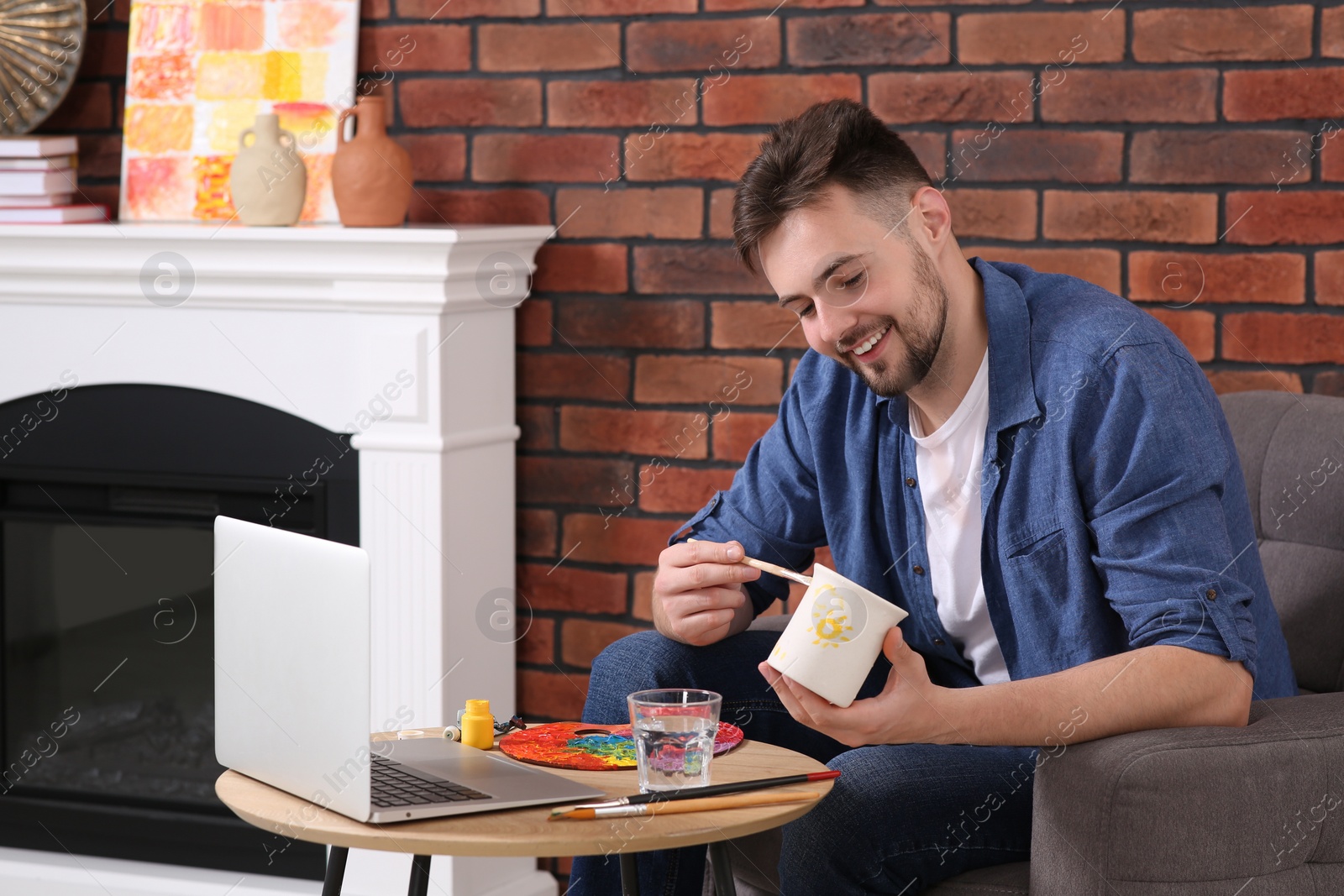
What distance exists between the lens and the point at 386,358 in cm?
228

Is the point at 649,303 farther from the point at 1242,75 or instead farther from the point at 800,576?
the point at 800,576

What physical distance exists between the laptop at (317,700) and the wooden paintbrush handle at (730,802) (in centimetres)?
7

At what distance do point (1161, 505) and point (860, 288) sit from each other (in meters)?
0.39

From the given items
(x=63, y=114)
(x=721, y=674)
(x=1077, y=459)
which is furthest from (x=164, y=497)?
(x=1077, y=459)

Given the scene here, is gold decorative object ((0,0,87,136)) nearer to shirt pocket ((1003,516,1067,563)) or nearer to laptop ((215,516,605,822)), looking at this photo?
laptop ((215,516,605,822))

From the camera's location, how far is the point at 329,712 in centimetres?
120

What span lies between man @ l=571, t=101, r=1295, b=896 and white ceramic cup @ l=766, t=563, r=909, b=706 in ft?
0.07

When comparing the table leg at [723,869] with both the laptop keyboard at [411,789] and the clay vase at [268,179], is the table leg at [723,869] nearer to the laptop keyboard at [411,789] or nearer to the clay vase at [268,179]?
the laptop keyboard at [411,789]

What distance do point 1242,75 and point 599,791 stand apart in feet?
4.80

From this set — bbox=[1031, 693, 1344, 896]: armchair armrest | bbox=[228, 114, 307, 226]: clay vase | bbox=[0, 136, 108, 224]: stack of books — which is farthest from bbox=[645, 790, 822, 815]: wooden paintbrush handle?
bbox=[0, 136, 108, 224]: stack of books

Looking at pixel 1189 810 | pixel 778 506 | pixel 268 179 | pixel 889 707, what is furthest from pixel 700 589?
pixel 268 179

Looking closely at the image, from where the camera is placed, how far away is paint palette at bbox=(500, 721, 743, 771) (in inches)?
53.9

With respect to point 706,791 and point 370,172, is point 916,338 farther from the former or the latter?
point 370,172

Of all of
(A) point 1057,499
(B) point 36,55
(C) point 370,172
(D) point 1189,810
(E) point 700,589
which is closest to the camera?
(D) point 1189,810
